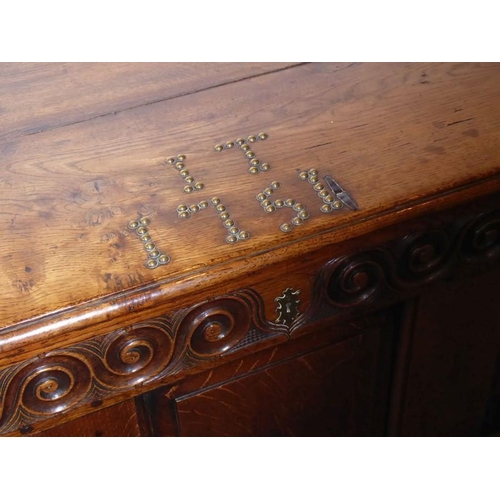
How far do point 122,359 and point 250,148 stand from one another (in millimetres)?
443

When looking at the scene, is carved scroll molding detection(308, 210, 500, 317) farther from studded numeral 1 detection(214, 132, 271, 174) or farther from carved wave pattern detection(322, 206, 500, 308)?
studded numeral 1 detection(214, 132, 271, 174)

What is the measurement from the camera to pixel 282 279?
140 cm

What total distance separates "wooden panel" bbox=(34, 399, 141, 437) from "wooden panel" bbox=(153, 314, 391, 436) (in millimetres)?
54

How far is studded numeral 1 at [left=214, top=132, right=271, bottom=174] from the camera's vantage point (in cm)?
150

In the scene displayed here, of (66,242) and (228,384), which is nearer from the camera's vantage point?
(66,242)

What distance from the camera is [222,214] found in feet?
4.61

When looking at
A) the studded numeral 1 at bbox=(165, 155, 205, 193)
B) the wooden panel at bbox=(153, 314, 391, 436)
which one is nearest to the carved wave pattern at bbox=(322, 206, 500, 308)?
the wooden panel at bbox=(153, 314, 391, 436)

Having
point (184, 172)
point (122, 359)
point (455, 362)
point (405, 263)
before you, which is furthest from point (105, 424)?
point (455, 362)

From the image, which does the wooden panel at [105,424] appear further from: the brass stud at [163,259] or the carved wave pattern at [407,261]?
the carved wave pattern at [407,261]

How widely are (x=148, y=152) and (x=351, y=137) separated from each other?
0.36 meters

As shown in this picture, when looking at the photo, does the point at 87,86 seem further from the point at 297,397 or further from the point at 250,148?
the point at 297,397

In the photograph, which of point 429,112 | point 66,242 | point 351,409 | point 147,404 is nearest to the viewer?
point 66,242

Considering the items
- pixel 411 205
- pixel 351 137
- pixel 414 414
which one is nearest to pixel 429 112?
pixel 351 137

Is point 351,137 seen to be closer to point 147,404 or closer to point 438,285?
point 438,285
